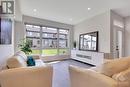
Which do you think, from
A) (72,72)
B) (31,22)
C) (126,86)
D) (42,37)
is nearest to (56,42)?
(42,37)

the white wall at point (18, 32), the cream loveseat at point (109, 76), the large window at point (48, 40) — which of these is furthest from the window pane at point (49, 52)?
the cream loveseat at point (109, 76)

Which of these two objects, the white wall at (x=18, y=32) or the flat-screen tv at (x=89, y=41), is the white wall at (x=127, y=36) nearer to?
the flat-screen tv at (x=89, y=41)

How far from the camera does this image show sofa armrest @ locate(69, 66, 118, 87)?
153 centimetres

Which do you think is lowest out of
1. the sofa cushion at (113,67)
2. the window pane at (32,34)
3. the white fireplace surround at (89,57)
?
the white fireplace surround at (89,57)

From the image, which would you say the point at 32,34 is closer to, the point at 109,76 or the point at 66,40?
the point at 66,40

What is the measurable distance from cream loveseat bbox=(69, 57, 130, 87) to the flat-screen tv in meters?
4.25

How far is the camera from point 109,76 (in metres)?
1.68

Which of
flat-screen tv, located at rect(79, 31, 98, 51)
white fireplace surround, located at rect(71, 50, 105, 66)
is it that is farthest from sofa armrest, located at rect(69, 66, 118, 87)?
flat-screen tv, located at rect(79, 31, 98, 51)

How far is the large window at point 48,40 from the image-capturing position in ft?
23.2

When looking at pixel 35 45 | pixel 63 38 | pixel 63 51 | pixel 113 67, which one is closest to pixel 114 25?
pixel 63 38

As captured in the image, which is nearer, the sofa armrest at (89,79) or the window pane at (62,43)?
the sofa armrest at (89,79)

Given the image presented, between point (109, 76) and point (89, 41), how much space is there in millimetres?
5029

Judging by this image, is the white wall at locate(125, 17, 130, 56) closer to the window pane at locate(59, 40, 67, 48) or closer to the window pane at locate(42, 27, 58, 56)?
the window pane at locate(59, 40, 67, 48)

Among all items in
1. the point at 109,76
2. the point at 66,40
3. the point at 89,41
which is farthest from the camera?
the point at 66,40
